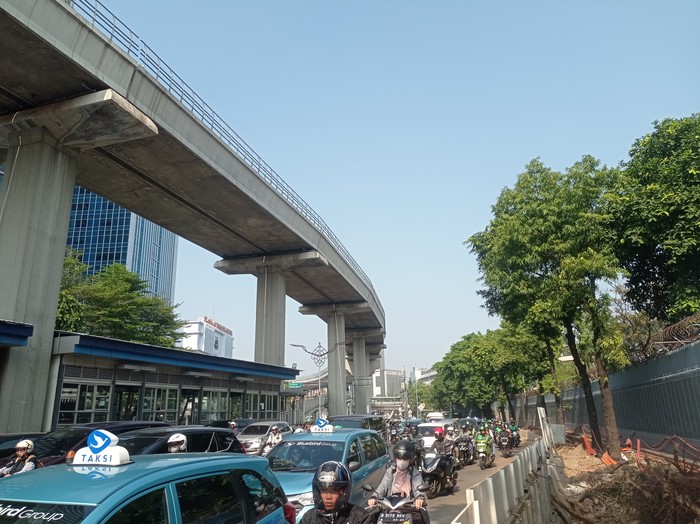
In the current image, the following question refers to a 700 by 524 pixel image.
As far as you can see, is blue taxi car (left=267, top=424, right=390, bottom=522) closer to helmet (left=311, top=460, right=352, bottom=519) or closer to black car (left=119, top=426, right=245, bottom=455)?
black car (left=119, top=426, right=245, bottom=455)

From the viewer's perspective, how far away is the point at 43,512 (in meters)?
3.11

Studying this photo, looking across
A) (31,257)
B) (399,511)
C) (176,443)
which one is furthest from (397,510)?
(31,257)

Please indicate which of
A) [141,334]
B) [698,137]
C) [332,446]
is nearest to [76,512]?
[332,446]

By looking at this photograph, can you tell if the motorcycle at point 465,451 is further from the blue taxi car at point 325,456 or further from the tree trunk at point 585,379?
the blue taxi car at point 325,456

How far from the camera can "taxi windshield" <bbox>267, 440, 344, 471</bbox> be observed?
8.41 meters

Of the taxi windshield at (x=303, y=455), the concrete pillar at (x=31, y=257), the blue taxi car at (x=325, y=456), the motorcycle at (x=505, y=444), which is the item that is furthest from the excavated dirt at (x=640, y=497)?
the concrete pillar at (x=31, y=257)

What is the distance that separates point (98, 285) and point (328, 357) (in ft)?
72.4

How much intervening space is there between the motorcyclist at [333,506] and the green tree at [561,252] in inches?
687

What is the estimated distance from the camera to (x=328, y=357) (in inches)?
2035

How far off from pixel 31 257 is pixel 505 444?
21738 millimetres

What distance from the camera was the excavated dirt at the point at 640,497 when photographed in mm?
6832

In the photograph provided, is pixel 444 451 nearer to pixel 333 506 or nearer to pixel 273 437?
pixel 273 437

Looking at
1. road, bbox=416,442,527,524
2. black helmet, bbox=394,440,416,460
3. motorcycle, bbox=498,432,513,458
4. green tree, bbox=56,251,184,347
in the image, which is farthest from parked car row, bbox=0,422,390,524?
green tree, bbox=56,251,184,347

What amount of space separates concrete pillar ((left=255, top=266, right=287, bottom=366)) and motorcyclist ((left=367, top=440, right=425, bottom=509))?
31.6m
